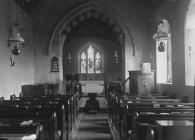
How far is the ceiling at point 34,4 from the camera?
375 inches

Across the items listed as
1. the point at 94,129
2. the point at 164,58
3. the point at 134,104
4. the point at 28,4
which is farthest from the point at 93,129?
the point at 28,4

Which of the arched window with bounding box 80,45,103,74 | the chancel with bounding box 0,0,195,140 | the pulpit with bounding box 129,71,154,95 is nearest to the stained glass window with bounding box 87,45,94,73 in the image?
the arched window with bounding box 80,45,103,74

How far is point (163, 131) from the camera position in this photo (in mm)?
2064

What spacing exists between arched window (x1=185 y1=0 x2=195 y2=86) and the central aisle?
7.83 ft

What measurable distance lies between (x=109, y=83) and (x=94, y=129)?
5.30m

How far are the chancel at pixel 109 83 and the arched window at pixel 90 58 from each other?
1750 mm

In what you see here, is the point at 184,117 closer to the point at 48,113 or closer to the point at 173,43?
the point at 48,113

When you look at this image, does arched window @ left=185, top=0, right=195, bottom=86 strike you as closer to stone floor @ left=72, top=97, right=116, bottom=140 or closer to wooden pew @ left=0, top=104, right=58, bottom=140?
stone floor @ left=72, top=97, right=116, bottom=140

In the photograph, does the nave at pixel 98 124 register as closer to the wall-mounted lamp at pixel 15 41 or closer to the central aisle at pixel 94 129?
the central aisle at pixel 94 129

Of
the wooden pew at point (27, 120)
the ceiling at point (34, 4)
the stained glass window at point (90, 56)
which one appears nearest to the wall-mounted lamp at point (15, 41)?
the ceiling at point (34, 4)

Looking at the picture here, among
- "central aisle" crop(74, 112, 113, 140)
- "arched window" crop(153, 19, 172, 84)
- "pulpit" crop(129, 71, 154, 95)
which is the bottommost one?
"central aisle" crop(74, 112, 113, 140)

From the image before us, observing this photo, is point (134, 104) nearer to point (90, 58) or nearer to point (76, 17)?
point (76, 17)

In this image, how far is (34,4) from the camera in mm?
10820

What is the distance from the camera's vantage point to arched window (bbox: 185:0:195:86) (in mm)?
7023
